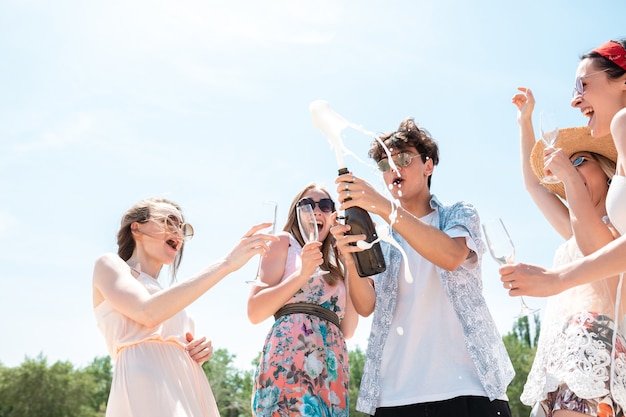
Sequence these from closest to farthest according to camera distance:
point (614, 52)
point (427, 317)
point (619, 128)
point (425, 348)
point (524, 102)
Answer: point (619, 128) → point (614, 52) → point (425, 348) → point (427, 317) → point (524, 102)

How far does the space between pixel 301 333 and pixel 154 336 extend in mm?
1093

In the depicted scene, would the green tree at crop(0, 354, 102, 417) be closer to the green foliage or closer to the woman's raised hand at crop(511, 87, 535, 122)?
the green foliage

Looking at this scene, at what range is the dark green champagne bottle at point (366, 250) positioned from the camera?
Answer: 4.45 meters

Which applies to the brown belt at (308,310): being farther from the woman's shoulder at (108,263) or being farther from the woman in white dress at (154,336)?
the woman's shoulder at (108,263)

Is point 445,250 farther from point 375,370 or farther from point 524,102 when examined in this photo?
point 524,102

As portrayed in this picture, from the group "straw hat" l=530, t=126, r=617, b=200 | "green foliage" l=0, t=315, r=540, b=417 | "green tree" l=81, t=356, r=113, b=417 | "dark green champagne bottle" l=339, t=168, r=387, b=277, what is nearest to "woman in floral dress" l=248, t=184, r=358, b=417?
"dark green champagne bottle" l=339, t=168, r=387, b=277

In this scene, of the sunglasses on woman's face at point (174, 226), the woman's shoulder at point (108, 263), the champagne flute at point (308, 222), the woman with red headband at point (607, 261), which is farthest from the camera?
the sunglasses on woman's face at point (174, 226)

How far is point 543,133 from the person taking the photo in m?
4.32

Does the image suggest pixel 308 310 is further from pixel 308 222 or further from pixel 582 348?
pixel 582 348

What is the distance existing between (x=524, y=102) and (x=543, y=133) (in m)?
0.85

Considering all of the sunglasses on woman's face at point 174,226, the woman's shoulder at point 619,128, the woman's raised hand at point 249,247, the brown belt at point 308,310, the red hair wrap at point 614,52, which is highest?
the sunglasses on woman's face at point 174,226

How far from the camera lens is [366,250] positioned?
14.6 ft

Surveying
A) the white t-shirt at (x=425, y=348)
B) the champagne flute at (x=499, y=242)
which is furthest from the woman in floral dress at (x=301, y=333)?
the champagne flute at (x=499, y=242)

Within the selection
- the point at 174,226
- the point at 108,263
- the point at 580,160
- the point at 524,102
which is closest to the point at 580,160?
the point at 580,160
